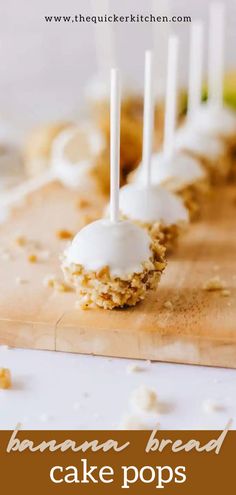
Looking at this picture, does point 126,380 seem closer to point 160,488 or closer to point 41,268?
point 160,488

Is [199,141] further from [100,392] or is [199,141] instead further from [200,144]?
[100,392]

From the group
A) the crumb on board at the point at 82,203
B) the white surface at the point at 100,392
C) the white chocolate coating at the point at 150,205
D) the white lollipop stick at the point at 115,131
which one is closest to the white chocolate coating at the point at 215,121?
the crumb on board at the point at 82,203

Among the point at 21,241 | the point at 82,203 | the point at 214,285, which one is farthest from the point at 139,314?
the point at 82,203

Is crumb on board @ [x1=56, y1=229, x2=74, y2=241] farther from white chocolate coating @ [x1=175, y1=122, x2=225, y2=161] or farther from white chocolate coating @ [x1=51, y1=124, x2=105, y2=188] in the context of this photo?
white chocolate coating @ [x1=175, y1=122, x2=225, y2=161]

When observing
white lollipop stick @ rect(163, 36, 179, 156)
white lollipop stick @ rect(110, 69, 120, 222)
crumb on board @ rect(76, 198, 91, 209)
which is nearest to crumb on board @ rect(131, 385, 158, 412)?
white lollipop stick @ rect(110, 69, 120, 222)

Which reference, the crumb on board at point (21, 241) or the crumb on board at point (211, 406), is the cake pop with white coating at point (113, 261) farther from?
the crumb on board at point (21, 241)
